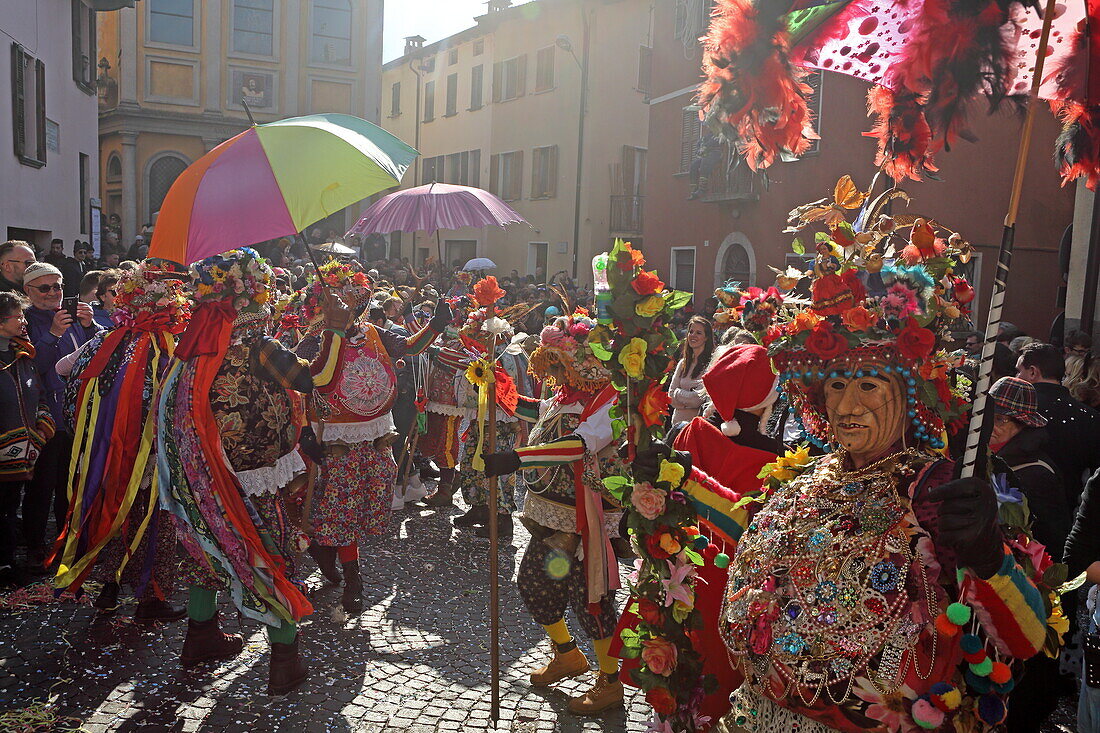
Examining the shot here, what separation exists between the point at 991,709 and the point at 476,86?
35.8 meters

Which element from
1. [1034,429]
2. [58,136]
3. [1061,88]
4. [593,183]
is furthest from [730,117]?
[593,183]

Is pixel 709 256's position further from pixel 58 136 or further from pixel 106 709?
pixel 106 709

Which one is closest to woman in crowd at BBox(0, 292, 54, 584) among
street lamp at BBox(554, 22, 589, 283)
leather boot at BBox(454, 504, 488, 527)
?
leather boot at BBox(454, 504, 488, 527)

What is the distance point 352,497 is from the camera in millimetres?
6203

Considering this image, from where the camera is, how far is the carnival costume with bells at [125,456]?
5.25 meters

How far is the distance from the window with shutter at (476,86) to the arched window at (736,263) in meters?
17.4

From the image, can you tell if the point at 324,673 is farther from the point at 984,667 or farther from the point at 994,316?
the point at 994,316

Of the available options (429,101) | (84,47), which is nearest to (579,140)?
(429,101)

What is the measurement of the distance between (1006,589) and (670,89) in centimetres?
2260

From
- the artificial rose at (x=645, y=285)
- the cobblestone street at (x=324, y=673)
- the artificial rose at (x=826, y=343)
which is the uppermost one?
the artificial rose at (x=645, y=285)

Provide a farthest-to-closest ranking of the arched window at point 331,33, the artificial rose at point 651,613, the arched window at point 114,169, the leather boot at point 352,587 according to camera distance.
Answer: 1. the arched window at point 114,169
2. the arched window at point 331,33
3. the leather boot at point 352,587
4. the artificial rose at point 651,613

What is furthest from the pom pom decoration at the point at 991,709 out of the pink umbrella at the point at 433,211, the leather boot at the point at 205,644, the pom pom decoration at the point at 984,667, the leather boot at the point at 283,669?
the pink umbrella at the point at 433,211

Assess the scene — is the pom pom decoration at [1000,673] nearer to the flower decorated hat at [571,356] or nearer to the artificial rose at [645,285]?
the artificial rose at [645,285]

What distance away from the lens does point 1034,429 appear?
4.71 metres
